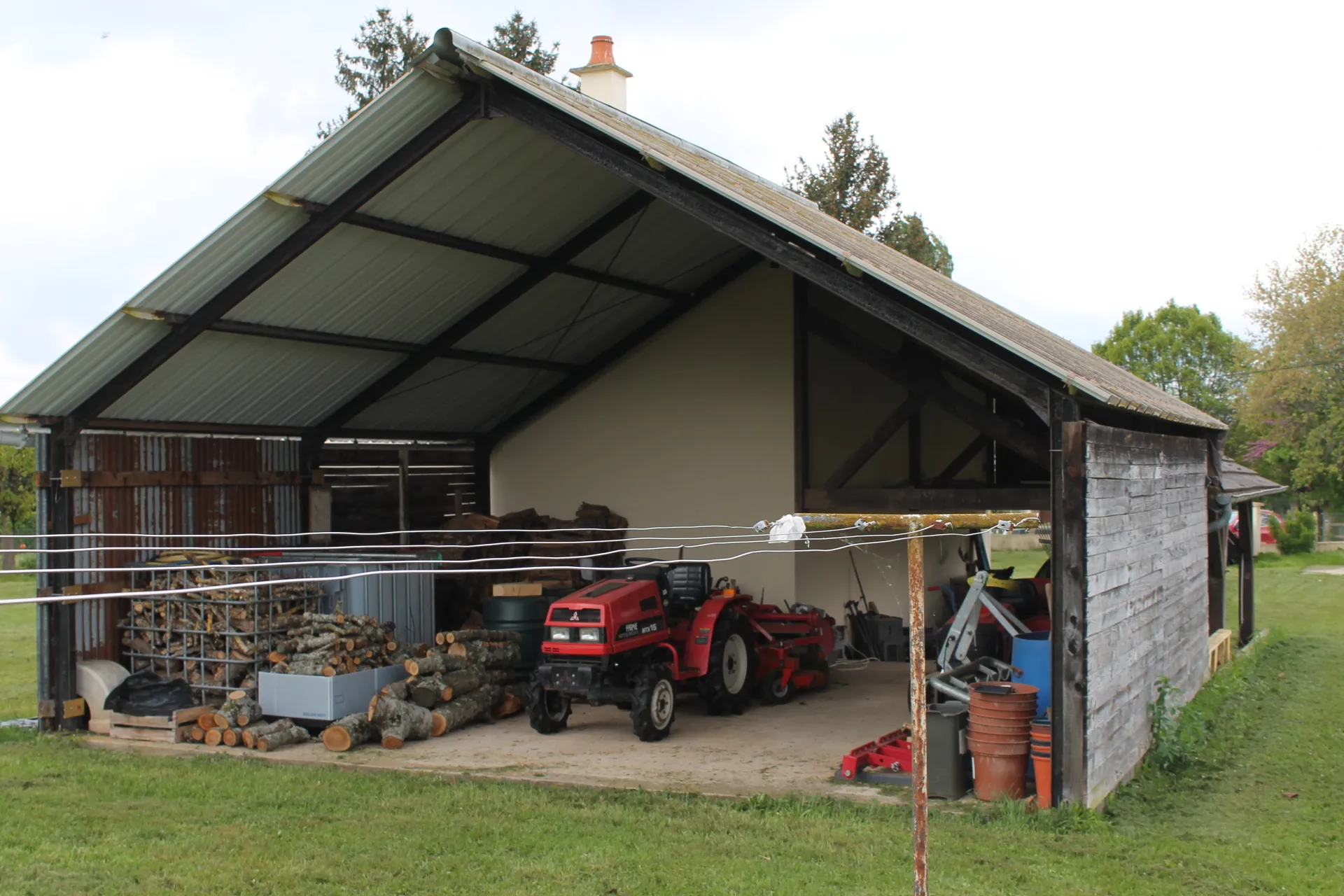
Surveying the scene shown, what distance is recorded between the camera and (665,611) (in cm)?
1021

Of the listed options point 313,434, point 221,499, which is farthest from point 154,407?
point 313,434

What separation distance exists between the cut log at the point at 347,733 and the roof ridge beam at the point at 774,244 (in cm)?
463

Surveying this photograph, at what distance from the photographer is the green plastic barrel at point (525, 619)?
1138 centimetres

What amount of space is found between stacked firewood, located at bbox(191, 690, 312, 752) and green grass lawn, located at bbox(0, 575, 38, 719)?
7.89ft

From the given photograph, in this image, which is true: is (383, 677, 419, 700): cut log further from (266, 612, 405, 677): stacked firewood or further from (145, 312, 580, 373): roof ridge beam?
(145, 312, 580, 373): roof ridge beam

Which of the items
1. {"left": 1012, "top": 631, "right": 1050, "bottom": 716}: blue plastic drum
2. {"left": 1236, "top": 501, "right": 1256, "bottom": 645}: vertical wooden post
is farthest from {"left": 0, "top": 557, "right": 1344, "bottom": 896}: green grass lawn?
{"left": 1236, "top": 501, "right": 1256, "bottom": 645}: vertical wooden post

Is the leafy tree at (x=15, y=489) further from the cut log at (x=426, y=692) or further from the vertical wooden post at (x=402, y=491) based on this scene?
the cut log at (x=426, y=692)

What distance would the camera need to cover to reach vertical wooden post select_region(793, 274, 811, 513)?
11.4 meters

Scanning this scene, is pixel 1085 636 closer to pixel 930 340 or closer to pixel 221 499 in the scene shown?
pixel 930 340

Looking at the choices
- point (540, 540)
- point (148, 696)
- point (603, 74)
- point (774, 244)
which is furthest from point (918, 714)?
point (603, 74)

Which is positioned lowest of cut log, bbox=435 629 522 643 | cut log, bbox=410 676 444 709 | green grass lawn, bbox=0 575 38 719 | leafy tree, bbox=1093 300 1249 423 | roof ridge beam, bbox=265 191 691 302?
green grass lawn, bbox=0 575 38 719

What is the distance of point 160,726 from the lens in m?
9.45

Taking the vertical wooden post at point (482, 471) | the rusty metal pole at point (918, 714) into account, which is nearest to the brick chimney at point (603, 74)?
the vertical wooden post at point (482, 471)

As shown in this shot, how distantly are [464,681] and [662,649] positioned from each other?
67.6 inches
